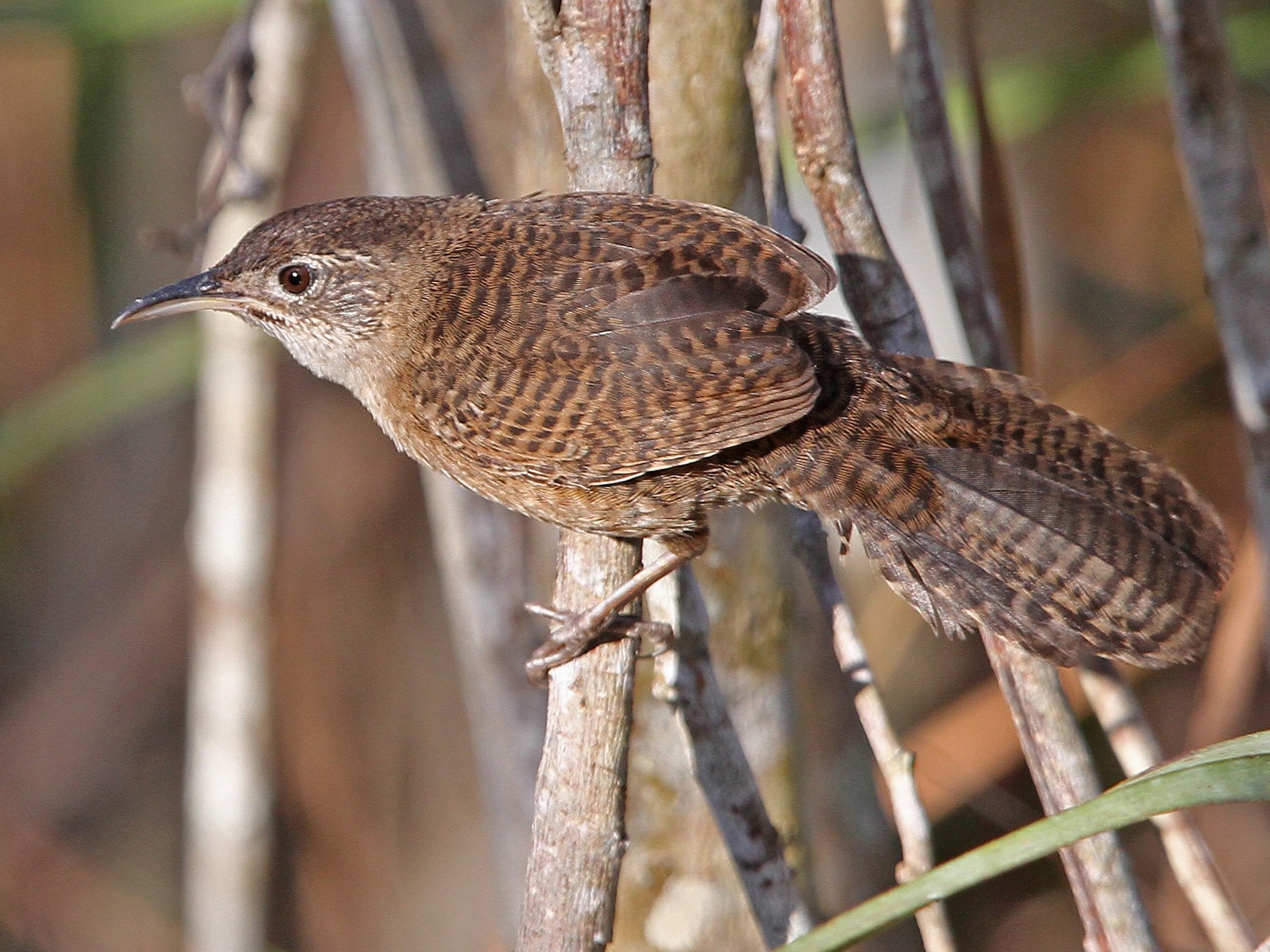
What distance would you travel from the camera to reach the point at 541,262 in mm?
2180

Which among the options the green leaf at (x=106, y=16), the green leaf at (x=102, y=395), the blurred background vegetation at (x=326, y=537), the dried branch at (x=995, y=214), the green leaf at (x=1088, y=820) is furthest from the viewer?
the blurred background vegetation at (x=326, y=537)

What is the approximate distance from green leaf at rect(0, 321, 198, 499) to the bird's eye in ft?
4.07

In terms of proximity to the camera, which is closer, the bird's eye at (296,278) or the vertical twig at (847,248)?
the vertical twig at (847,248)

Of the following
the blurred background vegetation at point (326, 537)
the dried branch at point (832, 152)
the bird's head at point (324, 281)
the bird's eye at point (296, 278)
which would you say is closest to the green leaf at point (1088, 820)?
the dried branch at point (832, 152)

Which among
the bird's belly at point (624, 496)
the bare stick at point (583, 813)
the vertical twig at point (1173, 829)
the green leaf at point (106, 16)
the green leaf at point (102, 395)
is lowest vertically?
the vertical twig at point (1173, 829)

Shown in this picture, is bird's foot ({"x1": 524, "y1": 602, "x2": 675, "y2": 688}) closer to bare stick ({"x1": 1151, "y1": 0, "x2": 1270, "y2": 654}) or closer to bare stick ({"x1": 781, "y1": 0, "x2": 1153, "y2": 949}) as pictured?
bare stick ({"x1": 781, "y1": 0, "x2": 1153, "y2": 949})

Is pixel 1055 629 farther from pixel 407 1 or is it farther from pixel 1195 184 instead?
pixel 407 1

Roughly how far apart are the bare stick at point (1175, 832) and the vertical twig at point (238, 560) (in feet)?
6.85

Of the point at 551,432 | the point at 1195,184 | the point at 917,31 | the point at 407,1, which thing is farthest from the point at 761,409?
the point at 407,1

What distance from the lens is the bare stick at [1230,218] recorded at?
2158 millimetres

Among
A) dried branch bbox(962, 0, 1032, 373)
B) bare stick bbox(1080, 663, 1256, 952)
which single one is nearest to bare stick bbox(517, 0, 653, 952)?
dried branch bbox(962, 0, 1032, 373)

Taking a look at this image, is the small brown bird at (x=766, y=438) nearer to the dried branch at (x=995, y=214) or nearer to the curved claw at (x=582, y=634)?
the curved claw at (x=582, y=634)

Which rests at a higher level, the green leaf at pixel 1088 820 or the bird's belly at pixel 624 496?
the bird's belly at pixel 624 496

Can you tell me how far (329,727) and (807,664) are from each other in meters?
2.21
